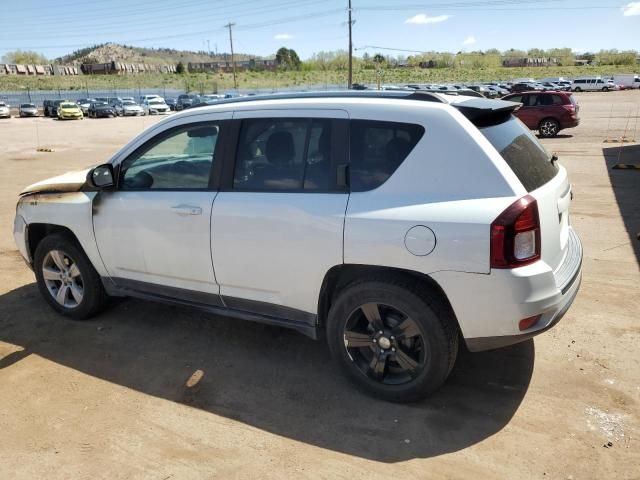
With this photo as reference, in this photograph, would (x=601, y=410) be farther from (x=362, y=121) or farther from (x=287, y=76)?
(x=287, y=76)

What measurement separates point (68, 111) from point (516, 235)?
4335cm

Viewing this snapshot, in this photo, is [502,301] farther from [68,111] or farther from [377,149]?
[68,111]

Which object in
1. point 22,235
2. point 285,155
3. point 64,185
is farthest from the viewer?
point 22,235

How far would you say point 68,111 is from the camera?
39.3 metres

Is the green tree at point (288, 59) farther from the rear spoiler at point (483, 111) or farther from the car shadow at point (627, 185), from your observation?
the rear spoiler at point (483, 111)

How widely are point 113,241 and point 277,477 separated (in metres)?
2.31

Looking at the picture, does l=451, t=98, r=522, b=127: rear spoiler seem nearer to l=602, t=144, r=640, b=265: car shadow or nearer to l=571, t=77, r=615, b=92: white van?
l=602, t=144, r=640, b=265: car shadow

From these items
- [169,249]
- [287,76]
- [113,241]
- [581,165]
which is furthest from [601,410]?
[287,76]

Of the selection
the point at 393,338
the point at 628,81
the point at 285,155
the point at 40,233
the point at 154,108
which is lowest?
the point at 154,108

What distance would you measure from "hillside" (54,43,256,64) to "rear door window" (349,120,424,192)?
185 metres

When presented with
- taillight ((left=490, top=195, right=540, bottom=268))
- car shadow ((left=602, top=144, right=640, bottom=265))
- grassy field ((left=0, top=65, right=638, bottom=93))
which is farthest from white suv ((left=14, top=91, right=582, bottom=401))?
grassy field ((left=0, top=65, right=638, bottom=93))

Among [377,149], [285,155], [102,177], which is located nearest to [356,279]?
[377,149]

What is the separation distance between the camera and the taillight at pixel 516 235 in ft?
8.66

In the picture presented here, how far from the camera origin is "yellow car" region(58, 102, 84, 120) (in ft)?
129
